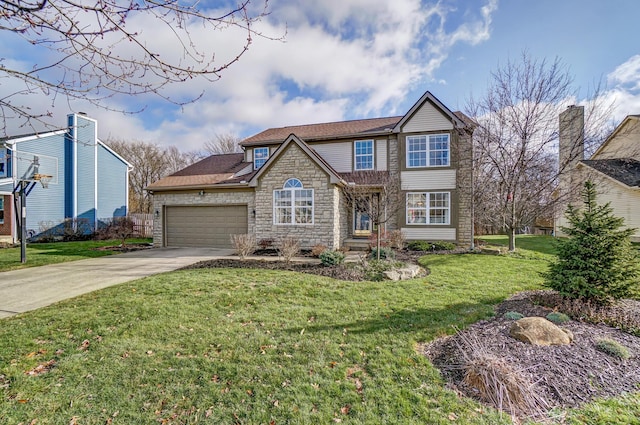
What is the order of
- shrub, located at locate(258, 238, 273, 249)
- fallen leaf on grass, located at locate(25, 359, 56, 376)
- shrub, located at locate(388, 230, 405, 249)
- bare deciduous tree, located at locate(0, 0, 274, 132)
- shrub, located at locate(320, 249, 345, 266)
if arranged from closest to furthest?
bare deciduous tree, located at locate(0, 0, 274, 132)
fallen leaf on grass, located at locate(25, 359, 56, 376)
shrub, located at locate(320, 249, 345, 266)
shrub, located at locate(258, 238, 273, 249)
shrub, located at locate(388, 230, 405, 249)

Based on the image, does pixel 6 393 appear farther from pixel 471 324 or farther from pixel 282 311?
pixel 471 324

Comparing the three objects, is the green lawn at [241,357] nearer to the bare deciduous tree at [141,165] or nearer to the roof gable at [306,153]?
the roof gable at [306,153]

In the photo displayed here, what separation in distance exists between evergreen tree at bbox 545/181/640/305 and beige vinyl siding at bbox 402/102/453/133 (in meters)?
9.61

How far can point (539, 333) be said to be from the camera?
4.02 metres

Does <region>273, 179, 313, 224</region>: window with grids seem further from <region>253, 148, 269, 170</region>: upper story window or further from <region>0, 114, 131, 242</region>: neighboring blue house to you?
<region>0, 114, 131, 242</region>: neighboring blue house

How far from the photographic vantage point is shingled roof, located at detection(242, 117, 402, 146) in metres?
15.6

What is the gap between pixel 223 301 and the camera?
598 centimetres

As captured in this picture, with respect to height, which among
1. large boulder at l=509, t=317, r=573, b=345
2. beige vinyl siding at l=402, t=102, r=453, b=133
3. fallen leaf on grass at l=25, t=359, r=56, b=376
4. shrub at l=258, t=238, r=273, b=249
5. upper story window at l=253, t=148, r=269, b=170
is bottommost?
fallen leaf on grass at l=25, t=359, r=56, b=376

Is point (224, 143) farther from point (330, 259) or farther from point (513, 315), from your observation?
point (513, 315)

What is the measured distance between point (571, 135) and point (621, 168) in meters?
7.64

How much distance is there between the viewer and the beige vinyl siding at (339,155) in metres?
15.7

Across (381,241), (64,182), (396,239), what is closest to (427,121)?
(396,239)

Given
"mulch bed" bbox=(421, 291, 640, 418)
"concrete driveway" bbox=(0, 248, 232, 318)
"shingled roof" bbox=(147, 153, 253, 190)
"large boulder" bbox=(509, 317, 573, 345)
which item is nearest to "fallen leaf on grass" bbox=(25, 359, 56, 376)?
"concrete driveway" bbox=(0, 248, 232, 318)

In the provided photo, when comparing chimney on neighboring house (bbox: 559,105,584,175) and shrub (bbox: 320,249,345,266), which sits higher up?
chimney on neighboring house (bbox: 559,105,584,175)
